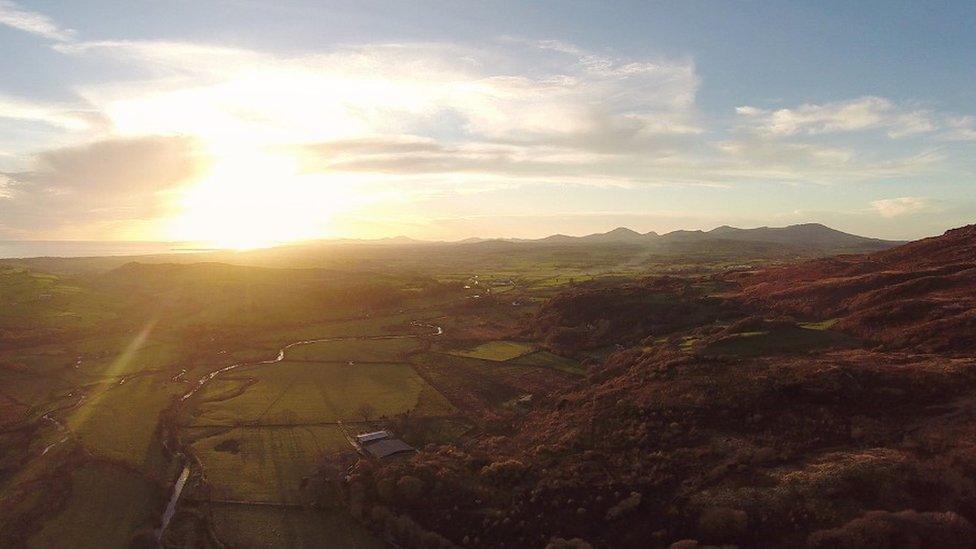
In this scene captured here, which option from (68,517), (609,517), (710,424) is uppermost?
(710,424)

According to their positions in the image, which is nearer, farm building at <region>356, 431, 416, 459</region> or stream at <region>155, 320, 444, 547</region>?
stream at <region>155, 320, 444, 547</region>

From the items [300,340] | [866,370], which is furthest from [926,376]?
[300,340]

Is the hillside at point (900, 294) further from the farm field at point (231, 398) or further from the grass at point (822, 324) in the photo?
the farm field at point (231, 398)

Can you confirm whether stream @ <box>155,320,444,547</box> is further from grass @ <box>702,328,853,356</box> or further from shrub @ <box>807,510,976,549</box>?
grass @ <box>702,328,853,356</box>

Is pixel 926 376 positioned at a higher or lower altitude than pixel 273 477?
higher

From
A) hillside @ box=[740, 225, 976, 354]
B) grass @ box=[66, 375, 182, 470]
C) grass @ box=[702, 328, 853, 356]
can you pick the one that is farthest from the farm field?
hillside @ box=[740, 225, 976, 354]

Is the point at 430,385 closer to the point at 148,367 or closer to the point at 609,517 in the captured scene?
the point at 609,517

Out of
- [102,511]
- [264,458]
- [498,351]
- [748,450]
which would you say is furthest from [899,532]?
[498,351]
